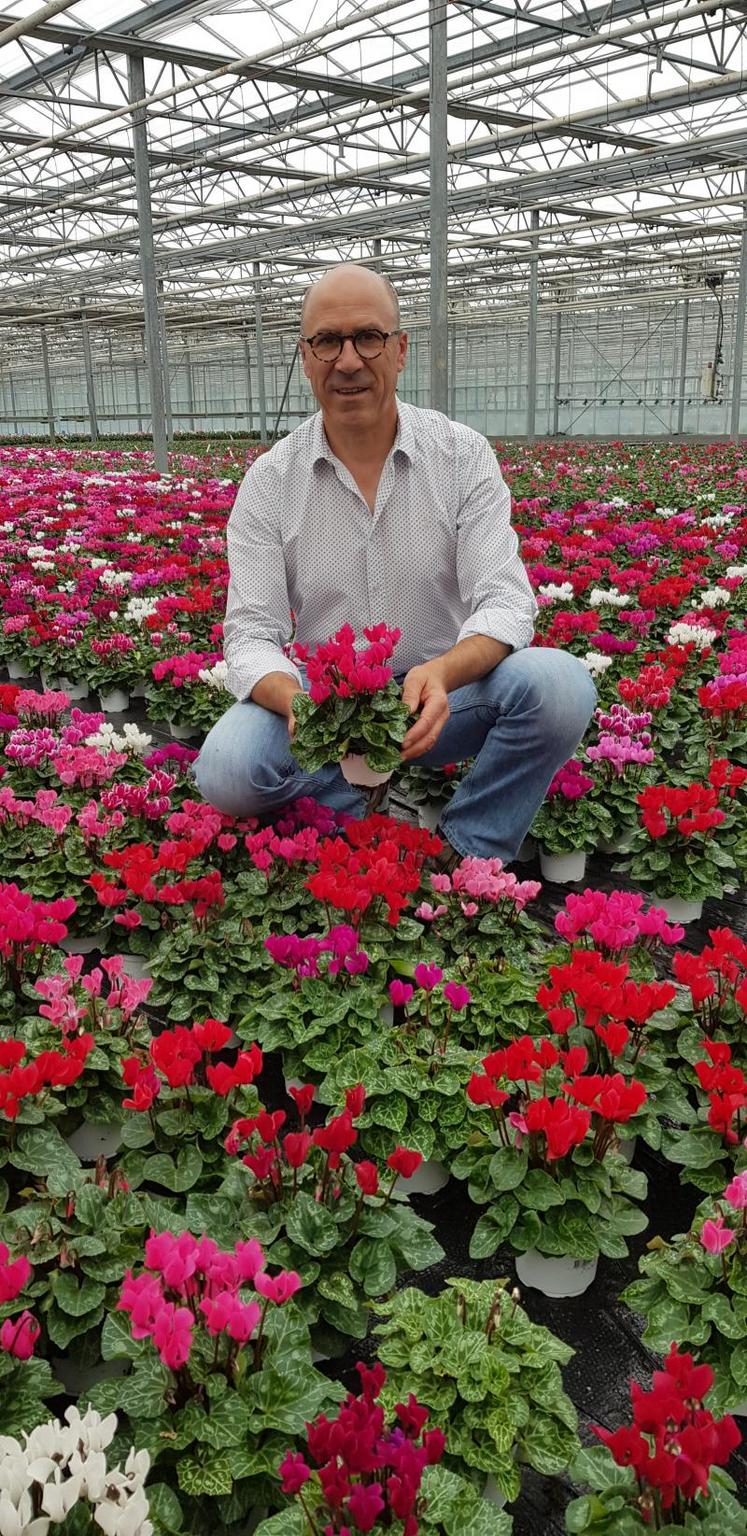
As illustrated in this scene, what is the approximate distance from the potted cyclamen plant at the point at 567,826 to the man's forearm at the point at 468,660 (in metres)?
0.64

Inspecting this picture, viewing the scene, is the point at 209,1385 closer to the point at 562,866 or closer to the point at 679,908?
the point at 679,908

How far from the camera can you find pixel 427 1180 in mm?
2270

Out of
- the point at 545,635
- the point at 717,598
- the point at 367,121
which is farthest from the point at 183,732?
the point at 367,121

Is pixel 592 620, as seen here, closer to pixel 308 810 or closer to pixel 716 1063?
pixel 308 810

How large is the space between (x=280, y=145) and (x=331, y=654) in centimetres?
2031

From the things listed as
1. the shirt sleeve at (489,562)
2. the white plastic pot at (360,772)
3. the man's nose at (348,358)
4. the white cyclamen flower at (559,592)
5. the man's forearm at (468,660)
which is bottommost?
the white cyclamen flower at (559,592)

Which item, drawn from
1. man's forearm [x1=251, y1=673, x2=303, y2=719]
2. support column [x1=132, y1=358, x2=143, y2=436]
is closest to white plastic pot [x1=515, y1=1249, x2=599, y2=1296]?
man's forearm [x1=251, y1=673, x2=303, y2=719]

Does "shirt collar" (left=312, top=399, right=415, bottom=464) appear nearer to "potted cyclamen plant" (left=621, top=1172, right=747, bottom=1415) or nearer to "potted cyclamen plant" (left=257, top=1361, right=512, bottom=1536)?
"potted cyclamen plant" (left=621, top=1172, right=747, bottom=1415)

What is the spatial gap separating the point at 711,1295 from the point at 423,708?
1.56 metres

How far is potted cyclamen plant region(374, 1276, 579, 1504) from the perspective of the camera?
1.57 m

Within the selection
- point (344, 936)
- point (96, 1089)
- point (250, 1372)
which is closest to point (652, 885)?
point (344, 936)

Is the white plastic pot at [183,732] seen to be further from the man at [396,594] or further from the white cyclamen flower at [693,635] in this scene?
the white cyclamen flower at [693,635]

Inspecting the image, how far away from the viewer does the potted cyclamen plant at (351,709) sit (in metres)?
2.77

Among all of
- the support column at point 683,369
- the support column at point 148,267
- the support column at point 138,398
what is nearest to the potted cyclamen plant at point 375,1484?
the support column at point 148,267
